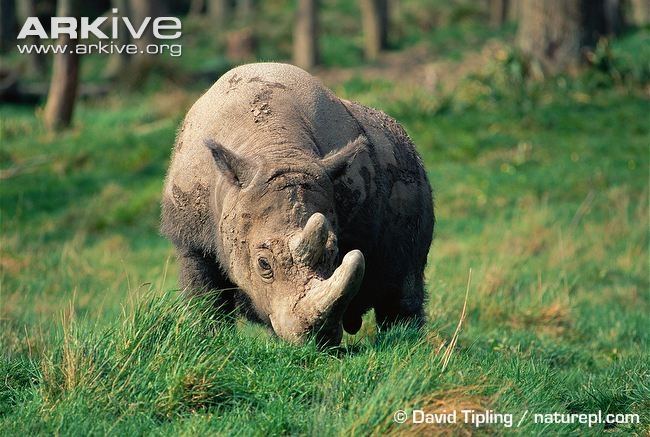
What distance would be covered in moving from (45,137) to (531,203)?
8.15m

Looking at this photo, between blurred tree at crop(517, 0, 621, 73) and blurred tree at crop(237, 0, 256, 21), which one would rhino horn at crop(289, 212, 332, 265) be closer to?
blurred tree at crop(517, 0, 621, 73)

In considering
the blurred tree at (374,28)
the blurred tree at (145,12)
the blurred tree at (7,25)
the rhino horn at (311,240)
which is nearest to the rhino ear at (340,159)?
the rhino horn at (311,240)

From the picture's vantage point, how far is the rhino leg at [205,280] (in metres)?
6.38

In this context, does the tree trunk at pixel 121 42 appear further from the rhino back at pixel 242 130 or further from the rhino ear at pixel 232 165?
the rhino ear at pixel 232 165

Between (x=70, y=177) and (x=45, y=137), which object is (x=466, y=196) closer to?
(x=70, y=177)

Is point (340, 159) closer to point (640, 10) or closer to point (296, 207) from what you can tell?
point (296, 207)

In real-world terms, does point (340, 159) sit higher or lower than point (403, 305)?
higher

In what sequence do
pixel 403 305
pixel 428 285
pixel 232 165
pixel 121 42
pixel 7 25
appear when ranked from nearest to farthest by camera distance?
1. pixel 232 165
2. pixel 403 305
3. pixel 428 285
4. pixel 121 42
5. pixel 7 25

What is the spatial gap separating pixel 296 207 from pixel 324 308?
62 cm

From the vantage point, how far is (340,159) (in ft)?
19.0

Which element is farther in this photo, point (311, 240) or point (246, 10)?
point (246, 10)

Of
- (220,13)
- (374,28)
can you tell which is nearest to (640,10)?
(374,28)

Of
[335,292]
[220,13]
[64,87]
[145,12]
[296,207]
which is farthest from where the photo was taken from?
[220,13]

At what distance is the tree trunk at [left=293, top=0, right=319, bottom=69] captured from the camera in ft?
77.3
